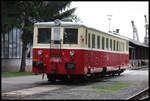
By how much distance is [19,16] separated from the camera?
7.25 metres

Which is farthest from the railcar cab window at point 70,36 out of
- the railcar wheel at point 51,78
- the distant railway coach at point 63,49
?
the railcar wheel at point 51,78

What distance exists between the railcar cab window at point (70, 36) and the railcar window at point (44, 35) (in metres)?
0.79

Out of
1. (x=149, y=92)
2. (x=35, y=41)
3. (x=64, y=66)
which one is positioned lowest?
(x=149, y=92)

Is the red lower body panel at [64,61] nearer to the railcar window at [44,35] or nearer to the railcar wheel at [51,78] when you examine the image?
the railcar window at [44,35]

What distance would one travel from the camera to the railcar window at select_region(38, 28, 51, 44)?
53.9ft

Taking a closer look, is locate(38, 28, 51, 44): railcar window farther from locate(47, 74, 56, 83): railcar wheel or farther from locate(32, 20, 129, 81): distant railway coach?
locate(47, 74, 56, 83): railcar wheel

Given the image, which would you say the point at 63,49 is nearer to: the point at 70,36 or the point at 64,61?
the point at 64,61

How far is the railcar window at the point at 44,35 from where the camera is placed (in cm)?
1644

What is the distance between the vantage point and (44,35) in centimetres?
1658

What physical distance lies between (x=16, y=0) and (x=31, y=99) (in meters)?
4.13

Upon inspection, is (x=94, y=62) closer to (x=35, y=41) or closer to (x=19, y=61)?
(x=35, y=41)

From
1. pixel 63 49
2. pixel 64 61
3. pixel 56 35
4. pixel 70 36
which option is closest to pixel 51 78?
pixel 64 61

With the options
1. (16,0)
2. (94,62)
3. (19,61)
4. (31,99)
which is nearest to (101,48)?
(94,62)

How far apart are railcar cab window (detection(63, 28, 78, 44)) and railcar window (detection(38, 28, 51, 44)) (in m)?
0.79
